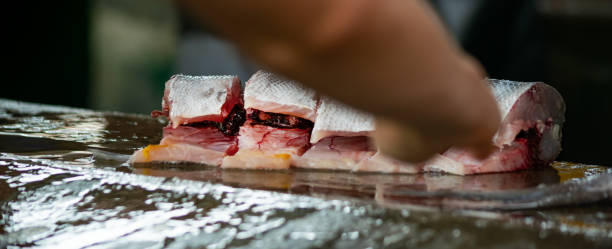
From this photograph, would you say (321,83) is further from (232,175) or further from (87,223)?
(232,175)

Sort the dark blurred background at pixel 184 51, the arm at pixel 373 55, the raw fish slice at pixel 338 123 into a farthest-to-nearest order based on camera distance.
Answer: the dark blurred background at pixel 184 51 < the raw fish slice at pixel 338 123 < the arm at pixel 373 55

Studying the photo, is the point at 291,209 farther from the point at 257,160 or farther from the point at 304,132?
the point at 304,132

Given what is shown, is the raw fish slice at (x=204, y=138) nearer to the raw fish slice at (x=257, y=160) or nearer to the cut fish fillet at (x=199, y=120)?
the cut fish fillet at (x=199, y=120)

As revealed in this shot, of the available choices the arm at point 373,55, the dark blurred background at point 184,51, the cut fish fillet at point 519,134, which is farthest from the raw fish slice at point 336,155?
the dark blurred background at point 184,51

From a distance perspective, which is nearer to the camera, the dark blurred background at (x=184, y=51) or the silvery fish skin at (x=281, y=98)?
the silvery fish skin at (x=281, y=98)

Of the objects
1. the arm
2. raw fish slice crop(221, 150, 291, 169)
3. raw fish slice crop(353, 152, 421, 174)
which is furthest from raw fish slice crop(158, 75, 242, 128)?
the arm
